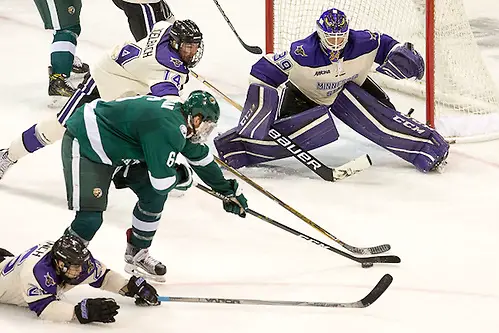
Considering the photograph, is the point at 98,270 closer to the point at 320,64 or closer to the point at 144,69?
the point at 144,69

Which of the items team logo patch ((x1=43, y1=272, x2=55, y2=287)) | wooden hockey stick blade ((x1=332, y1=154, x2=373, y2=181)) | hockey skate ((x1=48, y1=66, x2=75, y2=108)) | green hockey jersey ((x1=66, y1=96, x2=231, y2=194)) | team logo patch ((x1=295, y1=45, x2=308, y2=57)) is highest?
green hockey jersey ((x1=66, y1=96, x2=231, y2=194))

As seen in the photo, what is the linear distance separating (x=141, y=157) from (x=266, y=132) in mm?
1258

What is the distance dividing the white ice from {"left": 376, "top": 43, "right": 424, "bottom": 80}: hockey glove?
16.1 inches

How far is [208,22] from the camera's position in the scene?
22.1 ft

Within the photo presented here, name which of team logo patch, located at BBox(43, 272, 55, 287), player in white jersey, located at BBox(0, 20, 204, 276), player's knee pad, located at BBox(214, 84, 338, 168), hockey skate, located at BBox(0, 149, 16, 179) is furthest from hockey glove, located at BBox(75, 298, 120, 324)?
player's knee pad, located at BBox(214, 84, 338, 168)

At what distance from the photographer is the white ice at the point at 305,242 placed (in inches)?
134

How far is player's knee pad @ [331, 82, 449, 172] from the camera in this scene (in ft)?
15.4

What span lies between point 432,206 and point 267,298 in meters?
1.05

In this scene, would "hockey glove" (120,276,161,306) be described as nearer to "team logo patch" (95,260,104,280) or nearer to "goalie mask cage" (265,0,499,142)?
"team logo patch" (95,260,104,280)

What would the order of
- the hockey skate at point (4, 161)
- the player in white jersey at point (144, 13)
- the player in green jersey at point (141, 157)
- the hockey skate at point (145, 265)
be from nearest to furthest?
the player in green jersey at point (141, 157) → the hockey skate at point (145, 265) → the hockey skate at point (4, 161) → the player in white jersey at point (144, 13)

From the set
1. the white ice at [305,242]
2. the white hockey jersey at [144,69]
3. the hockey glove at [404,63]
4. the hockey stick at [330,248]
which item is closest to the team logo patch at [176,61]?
the white hockey jersey at [144,69]

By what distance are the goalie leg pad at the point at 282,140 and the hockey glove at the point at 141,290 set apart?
1377 mm

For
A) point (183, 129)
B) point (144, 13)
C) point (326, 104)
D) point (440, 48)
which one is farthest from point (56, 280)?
point (440, 48)

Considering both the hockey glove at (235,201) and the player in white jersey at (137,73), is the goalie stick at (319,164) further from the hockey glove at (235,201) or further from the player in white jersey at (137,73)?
the hockey glove at (235,201)
